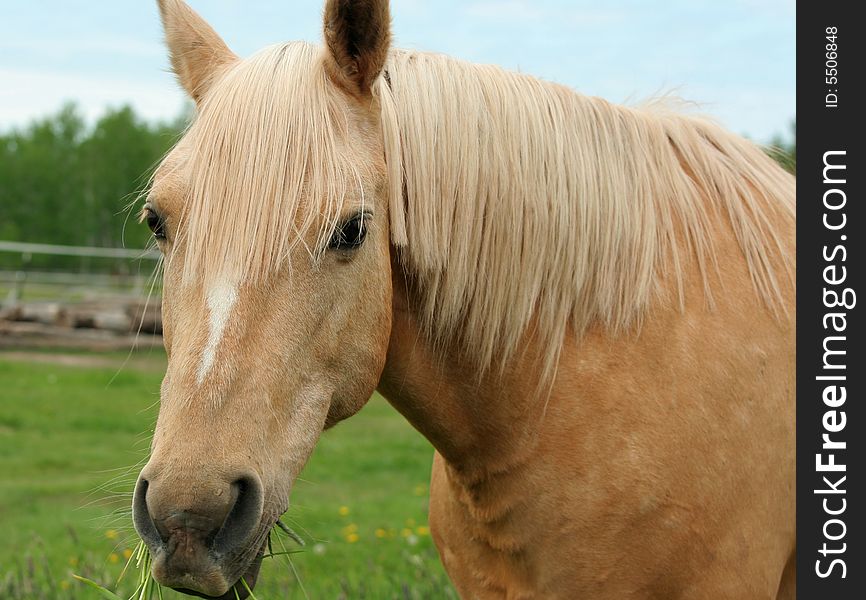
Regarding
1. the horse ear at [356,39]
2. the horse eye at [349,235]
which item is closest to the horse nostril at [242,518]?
the horse eye at [349,235]

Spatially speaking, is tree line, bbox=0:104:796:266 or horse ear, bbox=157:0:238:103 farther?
tree line, bbox=0:104:796:266

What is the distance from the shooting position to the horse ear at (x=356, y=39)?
7.61ft

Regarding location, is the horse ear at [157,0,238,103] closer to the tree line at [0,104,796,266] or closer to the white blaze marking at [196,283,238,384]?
the white blaze marking at [196,283,238,384]

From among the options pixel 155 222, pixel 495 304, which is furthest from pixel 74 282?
pixel 495 304

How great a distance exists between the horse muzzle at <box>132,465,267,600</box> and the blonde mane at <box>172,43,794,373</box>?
0.52m

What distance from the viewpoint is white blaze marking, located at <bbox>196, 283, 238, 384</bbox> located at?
197cm

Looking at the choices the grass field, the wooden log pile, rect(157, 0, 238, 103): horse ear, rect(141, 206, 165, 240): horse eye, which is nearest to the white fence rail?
the wooden log pile

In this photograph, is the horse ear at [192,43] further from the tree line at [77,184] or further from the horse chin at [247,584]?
the tree line at [77,184]

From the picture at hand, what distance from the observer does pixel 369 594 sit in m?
4.60

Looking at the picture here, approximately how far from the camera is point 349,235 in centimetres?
220

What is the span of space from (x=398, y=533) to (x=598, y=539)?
13.8ft

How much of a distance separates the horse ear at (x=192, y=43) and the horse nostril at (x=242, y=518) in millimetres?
1331
